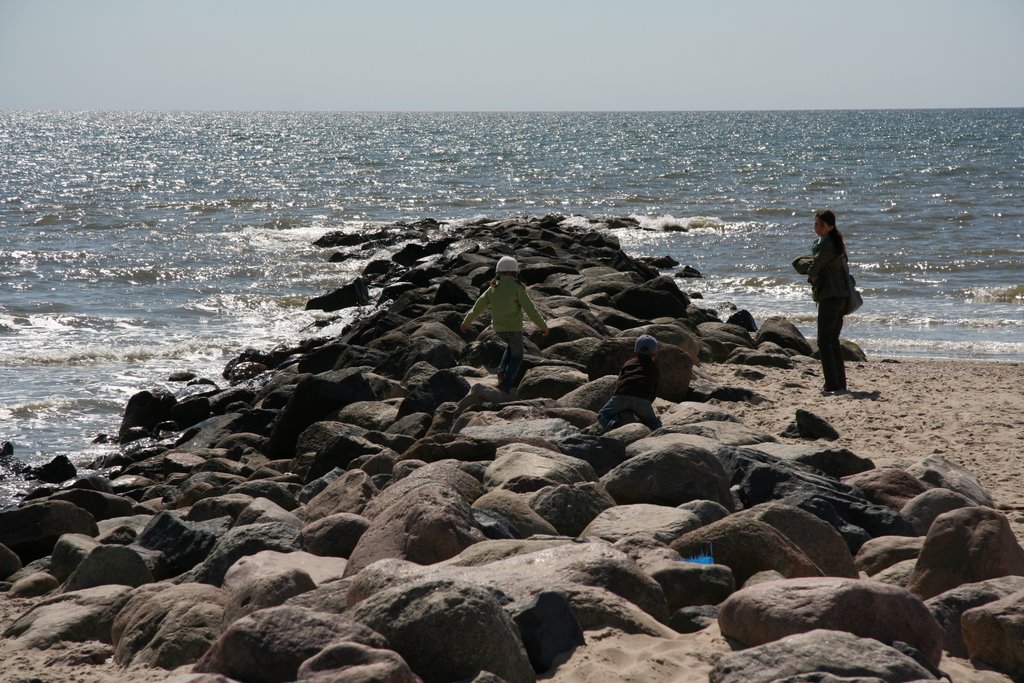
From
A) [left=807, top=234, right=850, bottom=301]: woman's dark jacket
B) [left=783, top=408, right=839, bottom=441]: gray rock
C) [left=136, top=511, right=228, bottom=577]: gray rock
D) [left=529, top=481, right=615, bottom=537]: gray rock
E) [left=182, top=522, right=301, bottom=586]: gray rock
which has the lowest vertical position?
[left=136, top=511, right=228, bottom=577]: gray rock

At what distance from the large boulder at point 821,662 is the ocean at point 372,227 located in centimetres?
891

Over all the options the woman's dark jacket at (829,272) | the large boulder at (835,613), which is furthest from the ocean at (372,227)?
the large boulder at (835,613)

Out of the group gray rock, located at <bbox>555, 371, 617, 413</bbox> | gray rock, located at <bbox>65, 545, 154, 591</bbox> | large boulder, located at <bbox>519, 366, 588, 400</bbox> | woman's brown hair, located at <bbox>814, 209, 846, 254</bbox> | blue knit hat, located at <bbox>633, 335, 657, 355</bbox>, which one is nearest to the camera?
gray rock, located at <bbox>65, 545, 154, 591</bbox>

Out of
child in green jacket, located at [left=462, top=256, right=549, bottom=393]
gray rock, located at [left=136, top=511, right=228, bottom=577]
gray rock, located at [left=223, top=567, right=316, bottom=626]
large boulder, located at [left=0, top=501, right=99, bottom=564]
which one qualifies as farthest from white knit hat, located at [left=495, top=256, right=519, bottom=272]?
gray rock, located at [left=223, top=567, right=316, bottom=626]

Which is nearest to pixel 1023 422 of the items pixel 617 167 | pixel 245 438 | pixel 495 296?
pixel 495 296

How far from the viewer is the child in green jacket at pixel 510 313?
10484mm

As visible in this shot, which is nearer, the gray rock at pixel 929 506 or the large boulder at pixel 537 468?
the gray rock at pixel 929 506

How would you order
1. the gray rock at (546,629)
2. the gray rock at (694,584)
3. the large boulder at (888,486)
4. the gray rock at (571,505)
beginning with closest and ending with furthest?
the gray rock at (546,629)
the gray rock at (694,584)
the gray rock at (571,505)
the large boulder at (888,486)

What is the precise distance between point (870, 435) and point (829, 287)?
218 centimetres

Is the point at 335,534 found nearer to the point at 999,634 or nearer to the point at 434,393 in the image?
the point at 999,634

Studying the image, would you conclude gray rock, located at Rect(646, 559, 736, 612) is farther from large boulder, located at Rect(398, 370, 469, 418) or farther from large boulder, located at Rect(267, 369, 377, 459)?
large boulder, located at Rect(267, 369, 377, 459)

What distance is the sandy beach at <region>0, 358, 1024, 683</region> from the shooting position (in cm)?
421

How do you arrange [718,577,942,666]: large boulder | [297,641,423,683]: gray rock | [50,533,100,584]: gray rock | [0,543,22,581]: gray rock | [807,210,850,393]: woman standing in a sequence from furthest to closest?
[807,210,850,393]: woman standing < [0,543,22,581]: gray rock < [50,533,100,584]: gray rock < [718,577,942,666]: large boulder < [297,641,423,683]: gray rock

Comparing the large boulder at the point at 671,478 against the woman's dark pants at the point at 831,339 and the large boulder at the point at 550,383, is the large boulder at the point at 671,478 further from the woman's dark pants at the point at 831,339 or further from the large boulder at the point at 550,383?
the woman's dark pants at the point at 831,339
